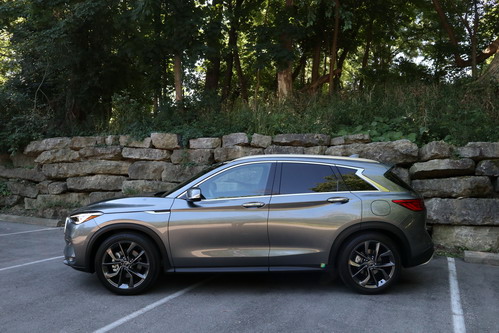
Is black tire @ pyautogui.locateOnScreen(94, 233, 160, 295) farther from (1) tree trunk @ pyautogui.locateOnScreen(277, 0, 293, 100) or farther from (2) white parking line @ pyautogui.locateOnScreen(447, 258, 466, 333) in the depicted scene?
(1) tree trunk @ pyautogui.locateOnScreen(277, 0, 293, 100)

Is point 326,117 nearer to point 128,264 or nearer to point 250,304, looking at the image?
point 250,304

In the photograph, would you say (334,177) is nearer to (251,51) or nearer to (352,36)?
(251,51)

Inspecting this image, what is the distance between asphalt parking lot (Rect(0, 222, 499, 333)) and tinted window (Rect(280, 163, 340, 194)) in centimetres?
125

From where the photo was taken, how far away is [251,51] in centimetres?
1221

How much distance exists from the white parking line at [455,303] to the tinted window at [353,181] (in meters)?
1.56

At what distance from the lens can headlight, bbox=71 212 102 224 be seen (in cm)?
531

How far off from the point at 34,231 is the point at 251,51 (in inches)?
280

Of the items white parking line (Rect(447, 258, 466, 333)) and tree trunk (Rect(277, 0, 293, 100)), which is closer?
white parking line (Rect(447, 258, 466, 333))

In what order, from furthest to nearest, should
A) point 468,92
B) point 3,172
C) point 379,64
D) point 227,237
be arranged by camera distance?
point 379,64 → point 3,172 → point 468,92 → point 227,237

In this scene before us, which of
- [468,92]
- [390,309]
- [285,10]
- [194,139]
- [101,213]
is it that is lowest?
[390,309]

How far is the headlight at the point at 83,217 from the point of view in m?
5.31

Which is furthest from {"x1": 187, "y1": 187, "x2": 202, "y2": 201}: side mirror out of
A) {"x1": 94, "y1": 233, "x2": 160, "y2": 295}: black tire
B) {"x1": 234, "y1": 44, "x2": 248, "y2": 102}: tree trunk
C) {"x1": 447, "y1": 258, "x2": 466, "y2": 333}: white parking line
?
{"x1": 234, "y1": 44, "x2": 248, "y2": 102}: tree trunk

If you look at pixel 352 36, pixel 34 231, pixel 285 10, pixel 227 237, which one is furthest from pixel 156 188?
pixel 352 36

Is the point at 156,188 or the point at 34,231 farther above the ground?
the point at 156,188
